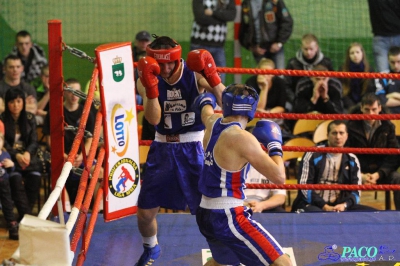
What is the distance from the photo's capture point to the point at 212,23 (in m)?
8.34

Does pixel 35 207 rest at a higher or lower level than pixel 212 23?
lower

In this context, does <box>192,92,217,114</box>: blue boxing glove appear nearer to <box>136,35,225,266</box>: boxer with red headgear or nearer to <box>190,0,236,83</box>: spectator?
<box>136,35,225,266</box>: boxer with red headgear

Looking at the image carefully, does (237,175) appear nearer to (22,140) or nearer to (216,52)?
(22,140)

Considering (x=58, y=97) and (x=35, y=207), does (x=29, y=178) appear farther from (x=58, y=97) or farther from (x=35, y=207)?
(x=58, y=97)

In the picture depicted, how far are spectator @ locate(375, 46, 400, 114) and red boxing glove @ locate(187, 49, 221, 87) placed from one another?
11.3 ft

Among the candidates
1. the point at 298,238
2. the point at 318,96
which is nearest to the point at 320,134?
the point at 318,96

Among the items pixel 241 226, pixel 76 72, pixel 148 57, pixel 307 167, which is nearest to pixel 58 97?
pixel 148 57

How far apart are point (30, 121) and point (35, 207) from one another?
2.71 feet

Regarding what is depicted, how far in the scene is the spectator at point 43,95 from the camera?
7.66 metres

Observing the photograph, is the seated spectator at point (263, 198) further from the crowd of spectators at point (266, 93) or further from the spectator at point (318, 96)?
the spectator at point (318, 96)

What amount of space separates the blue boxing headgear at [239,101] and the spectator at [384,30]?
189 inches

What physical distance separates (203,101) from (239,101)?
433 millimetres

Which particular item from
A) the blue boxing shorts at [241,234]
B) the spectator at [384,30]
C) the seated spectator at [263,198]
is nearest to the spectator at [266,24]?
the spectator at [384,30]

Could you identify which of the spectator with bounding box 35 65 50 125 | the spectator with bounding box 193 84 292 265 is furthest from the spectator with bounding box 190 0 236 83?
the spectator with bounding box 193 84 292 265
